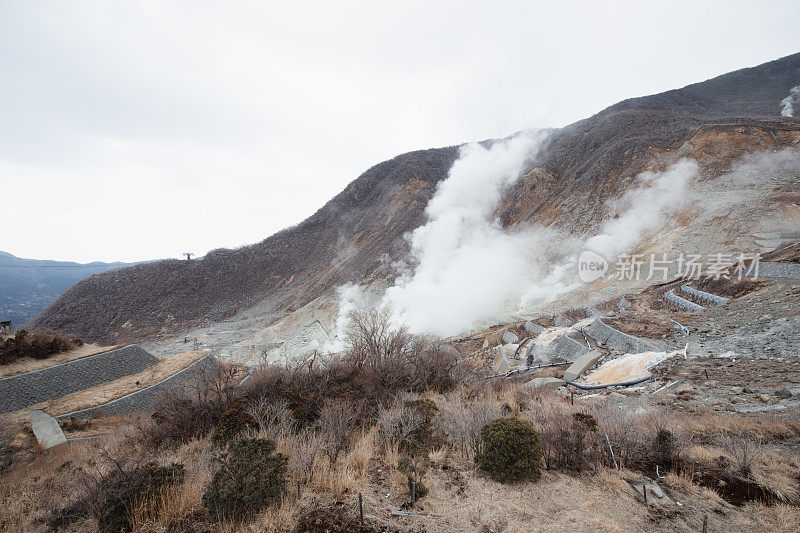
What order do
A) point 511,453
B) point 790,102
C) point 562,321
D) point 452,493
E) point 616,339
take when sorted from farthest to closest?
point 790,102 → point 562,321 → point 616,339 → point 511,453 → point 452,493

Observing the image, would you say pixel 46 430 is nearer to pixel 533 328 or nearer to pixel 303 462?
pixel 303 462

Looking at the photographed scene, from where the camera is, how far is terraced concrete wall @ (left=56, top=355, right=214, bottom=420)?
1273 cm

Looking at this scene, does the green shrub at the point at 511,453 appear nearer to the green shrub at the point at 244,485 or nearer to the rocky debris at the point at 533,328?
the green shrub at the point at 244,485

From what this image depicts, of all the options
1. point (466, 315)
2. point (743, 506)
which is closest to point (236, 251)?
point (466, 315)

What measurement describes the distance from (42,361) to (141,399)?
4897mm

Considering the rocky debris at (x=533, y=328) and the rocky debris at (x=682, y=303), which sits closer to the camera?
the rocky debris at (x=682, y=303)

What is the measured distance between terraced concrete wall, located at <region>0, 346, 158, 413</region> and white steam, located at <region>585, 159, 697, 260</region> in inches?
1167

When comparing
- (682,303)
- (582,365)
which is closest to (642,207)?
(682,303)

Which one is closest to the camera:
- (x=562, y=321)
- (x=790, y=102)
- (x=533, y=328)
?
(x=562, y=321)

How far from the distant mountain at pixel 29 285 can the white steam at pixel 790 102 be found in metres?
108

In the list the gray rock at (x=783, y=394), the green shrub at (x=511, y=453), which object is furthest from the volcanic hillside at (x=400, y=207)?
the green shrub at (x=511, y=453)

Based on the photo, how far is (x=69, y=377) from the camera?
1463cm

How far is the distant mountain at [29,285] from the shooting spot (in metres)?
63.3

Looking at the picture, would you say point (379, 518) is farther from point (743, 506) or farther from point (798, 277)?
point (798, 277)
